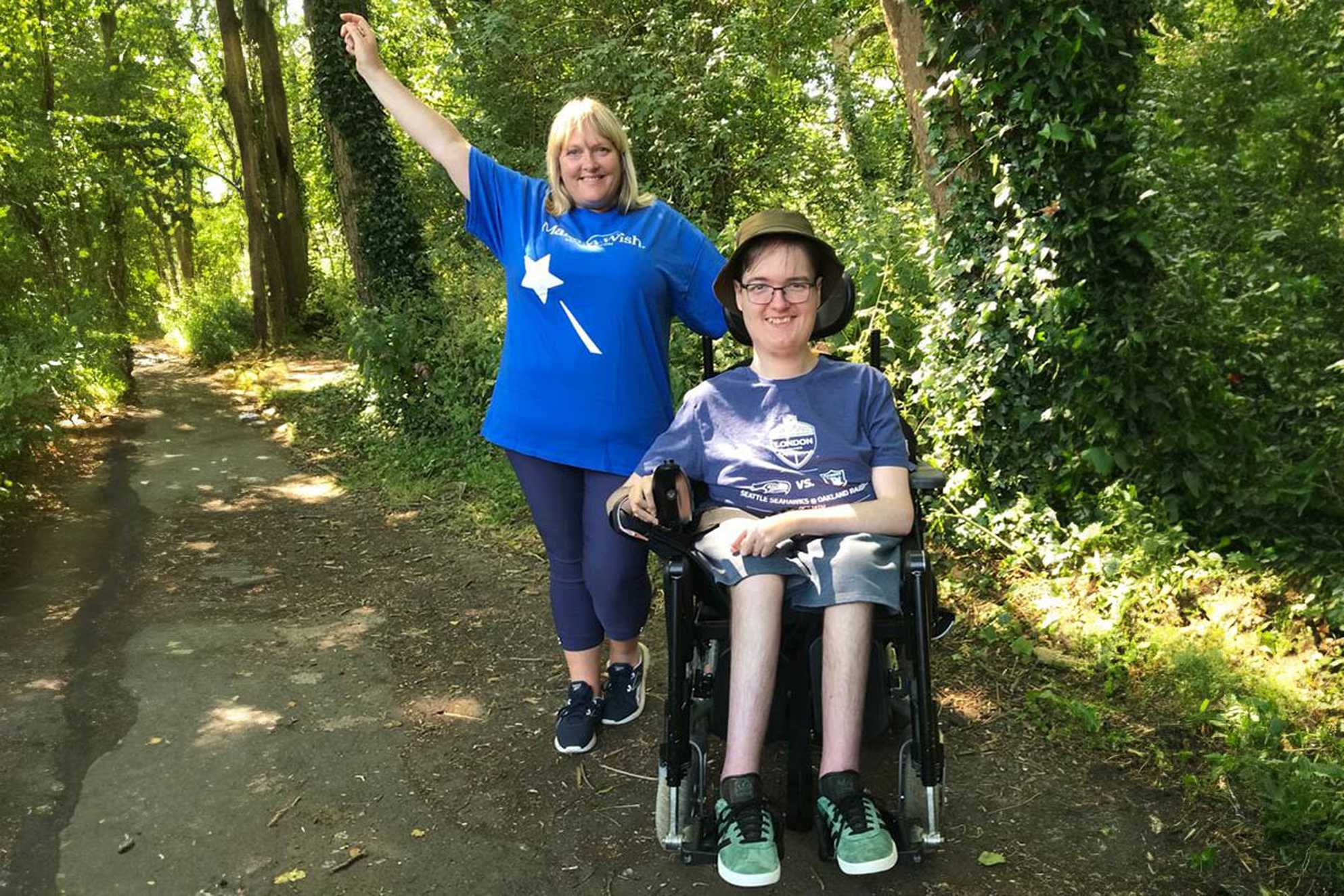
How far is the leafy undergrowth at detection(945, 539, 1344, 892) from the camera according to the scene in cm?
254

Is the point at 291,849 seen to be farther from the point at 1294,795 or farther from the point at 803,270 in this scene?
the point at 1294,795

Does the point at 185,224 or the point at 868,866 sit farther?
the point at 185,224

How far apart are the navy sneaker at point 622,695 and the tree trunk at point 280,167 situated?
48.9 feet

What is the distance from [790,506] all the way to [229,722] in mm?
2286

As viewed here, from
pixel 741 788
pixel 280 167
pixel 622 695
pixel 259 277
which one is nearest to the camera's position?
pixel 741 788

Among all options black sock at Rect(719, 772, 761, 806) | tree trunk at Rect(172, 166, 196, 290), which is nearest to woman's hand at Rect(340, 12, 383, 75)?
black sock at Rect(719, 772, 761, 806)

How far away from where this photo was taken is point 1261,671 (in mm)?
3238

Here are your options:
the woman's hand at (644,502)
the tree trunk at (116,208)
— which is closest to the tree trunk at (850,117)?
the woman's hand at (644,502)

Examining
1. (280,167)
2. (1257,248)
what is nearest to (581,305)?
(1257,248)

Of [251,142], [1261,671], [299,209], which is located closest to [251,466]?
[1261,671]

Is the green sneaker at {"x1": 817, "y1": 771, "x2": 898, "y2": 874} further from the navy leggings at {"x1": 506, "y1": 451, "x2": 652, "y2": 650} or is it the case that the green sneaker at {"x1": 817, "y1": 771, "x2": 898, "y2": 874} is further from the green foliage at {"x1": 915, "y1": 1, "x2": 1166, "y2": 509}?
the green foliage at {"x1": 915, "y1": 1, "x2": 1166, "y2": 509}

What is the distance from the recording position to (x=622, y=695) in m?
3.39

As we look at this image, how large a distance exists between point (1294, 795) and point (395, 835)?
2451 mm

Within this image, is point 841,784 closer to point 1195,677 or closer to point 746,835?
point 746,835
